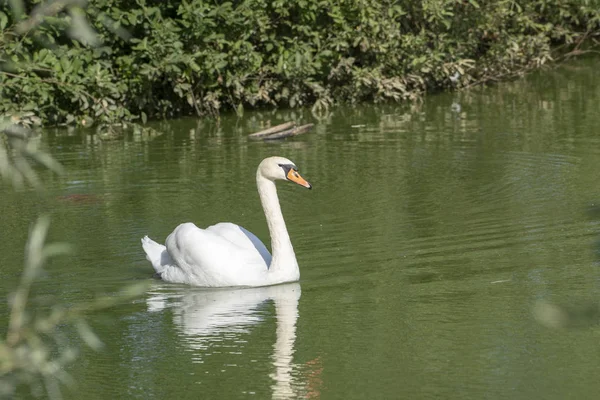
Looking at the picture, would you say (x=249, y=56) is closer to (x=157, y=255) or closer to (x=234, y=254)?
(x=157, y=255)

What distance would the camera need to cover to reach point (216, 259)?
7.59 metres

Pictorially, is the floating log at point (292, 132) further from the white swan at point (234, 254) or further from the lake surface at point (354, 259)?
the white swan at point (234, 254)

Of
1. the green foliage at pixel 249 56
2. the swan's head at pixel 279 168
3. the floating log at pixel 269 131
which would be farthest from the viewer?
the green foliage at pixel 249 56

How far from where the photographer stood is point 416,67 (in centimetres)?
1700

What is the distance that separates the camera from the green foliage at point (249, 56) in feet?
50.2

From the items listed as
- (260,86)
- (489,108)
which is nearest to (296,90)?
(260,86)

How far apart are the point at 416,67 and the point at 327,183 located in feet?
20.7

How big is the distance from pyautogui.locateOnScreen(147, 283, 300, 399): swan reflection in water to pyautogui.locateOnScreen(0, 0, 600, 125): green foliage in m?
7.62

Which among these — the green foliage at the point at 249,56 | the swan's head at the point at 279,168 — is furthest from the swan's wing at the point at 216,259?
the green foliage at the point at 249,56

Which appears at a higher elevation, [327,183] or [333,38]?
[333,38]

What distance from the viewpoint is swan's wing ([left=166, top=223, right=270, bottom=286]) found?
7.57m

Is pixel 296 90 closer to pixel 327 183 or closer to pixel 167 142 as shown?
pixel 167 142

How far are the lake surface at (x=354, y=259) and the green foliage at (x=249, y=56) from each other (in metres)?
0.95

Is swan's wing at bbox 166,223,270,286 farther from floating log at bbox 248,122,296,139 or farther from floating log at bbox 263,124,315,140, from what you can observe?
floating log at bbox 248,122,296,139
